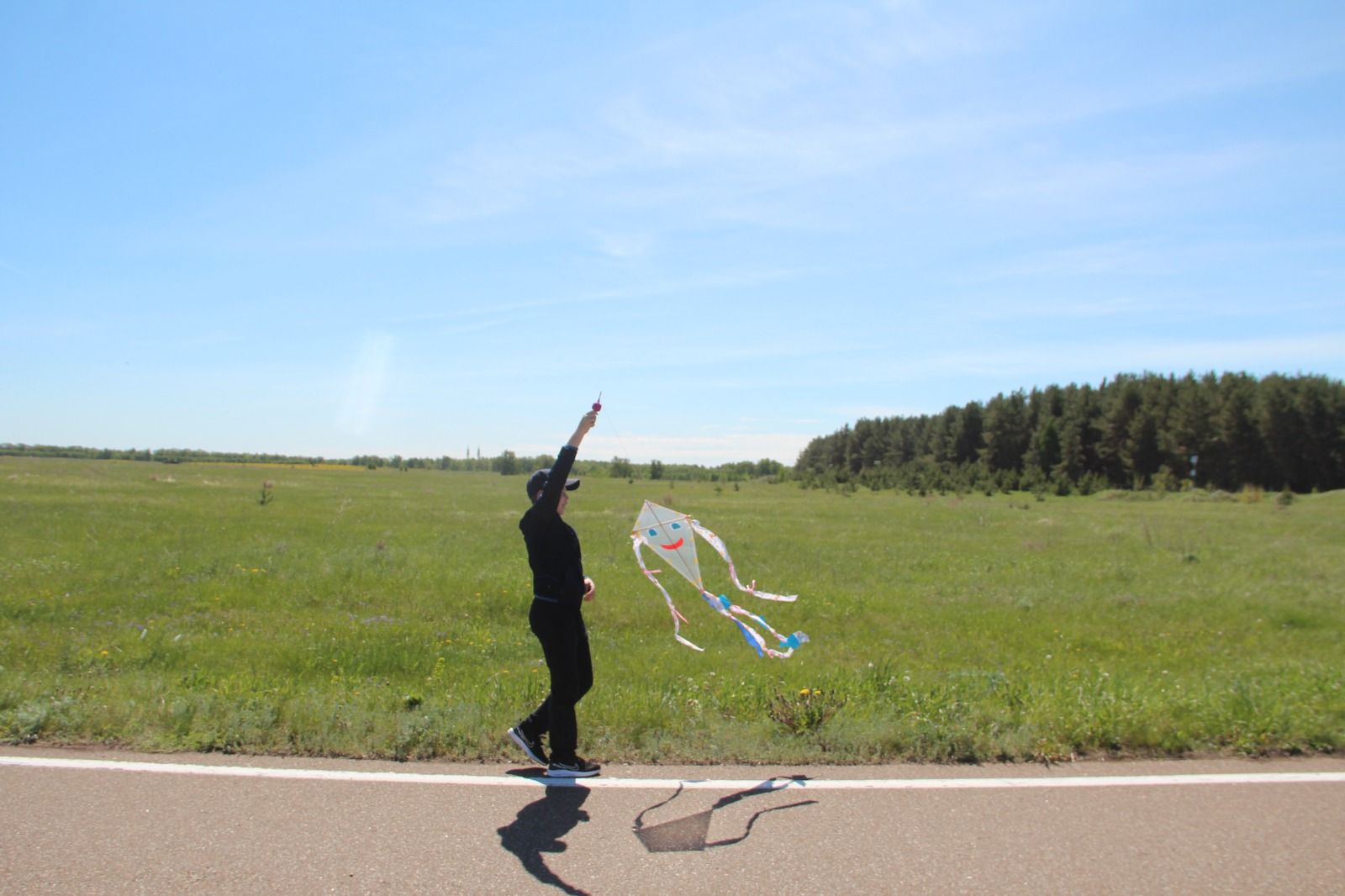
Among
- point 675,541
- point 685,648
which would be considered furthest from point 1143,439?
point 675,541

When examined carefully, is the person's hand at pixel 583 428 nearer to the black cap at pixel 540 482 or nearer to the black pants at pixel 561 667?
the black cap at pixel 540 482

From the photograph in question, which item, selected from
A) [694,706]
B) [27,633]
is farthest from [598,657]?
[27,633]

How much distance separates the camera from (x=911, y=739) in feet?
18.9

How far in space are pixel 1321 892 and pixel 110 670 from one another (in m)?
10.2

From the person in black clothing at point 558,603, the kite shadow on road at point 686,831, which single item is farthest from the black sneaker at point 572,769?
the kite shadow on road at point 686,831

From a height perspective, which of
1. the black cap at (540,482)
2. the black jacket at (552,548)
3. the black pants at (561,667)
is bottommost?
the black pants at (561,667)

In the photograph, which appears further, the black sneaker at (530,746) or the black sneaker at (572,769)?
the black sneaker at (530,746)

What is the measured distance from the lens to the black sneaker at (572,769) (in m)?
5.21

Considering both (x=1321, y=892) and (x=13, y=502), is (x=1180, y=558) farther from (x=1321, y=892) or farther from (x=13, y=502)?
(x=13, y=502)

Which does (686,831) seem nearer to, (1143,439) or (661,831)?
(661,831)

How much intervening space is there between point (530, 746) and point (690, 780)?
1.08 m

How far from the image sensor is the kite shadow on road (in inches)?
165

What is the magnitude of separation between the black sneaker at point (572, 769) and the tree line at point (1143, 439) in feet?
227

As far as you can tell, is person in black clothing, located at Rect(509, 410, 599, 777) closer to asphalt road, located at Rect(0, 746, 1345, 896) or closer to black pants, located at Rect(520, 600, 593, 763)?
black pants, located at Rect(520, 600, 593, 763)
